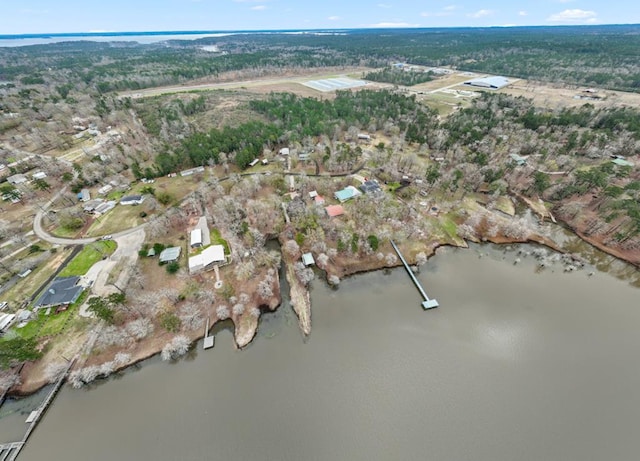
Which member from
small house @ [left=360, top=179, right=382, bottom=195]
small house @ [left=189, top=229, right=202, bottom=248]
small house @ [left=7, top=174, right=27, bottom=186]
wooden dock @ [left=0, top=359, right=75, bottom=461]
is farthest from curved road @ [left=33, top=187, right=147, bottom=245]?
small house @ [left=360, top=179, right=382, bottom=195]

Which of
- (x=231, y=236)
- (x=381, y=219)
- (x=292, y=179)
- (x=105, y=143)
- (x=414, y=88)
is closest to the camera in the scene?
(x=231, y=236)

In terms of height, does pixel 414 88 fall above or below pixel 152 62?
below

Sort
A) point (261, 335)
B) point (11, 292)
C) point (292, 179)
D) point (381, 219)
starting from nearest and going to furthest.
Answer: point (261, 335) → point (11, 292) → point (381, 219) → point (292, 179)

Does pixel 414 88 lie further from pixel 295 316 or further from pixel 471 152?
pixel 295 316

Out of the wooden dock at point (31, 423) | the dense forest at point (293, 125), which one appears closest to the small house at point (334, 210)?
the dense forest at point (293, 125)

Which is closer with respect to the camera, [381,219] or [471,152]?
[381,219]

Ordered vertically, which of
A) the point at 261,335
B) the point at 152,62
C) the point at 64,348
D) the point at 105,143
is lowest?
the point at 261,335

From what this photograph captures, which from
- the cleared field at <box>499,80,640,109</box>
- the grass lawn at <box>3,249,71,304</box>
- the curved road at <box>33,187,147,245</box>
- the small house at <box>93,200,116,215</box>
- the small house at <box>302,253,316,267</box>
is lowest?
the small house at <box>302,253,316,267</box>

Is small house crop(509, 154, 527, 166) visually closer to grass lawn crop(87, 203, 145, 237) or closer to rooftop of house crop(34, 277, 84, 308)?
grass lawn crop(87, 203, 145, 237)

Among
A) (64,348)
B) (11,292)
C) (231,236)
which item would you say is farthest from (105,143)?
(64,348)
